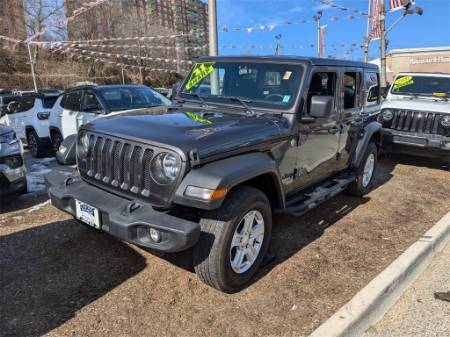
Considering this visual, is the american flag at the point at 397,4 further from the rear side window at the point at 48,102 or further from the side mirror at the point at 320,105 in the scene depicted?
the rear side window at the point at 48,102

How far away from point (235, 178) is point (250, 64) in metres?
1.85

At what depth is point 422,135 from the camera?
7.40 metres

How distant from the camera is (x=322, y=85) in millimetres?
4430

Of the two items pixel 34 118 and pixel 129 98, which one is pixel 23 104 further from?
pixel 129 98

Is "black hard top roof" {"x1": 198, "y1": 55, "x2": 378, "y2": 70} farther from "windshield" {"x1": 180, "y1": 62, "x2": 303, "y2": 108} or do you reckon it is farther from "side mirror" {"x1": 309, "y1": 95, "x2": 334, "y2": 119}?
"side mirror" {"x1": 309, "y1": 95, "x2": 334, "y2": 119}

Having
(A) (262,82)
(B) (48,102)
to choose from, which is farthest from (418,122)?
(B) (48,102)

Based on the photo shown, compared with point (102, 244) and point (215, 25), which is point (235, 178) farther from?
point (215, 25)

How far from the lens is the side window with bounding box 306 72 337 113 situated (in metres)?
4.11

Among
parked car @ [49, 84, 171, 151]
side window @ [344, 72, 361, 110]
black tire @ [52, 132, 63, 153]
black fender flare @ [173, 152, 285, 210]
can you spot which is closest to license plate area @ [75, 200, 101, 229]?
black fender flare @ [173, 152, 285, 210]

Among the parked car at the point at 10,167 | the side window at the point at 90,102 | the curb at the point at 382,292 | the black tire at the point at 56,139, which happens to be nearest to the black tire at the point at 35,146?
the black tire at the point at 56,139

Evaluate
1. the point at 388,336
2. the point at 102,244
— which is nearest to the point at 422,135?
the point at 388,336

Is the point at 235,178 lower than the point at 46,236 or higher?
higher

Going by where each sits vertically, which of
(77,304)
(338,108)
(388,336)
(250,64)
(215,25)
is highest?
(215,25)

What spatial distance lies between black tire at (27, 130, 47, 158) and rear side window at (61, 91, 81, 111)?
51.9 inches
